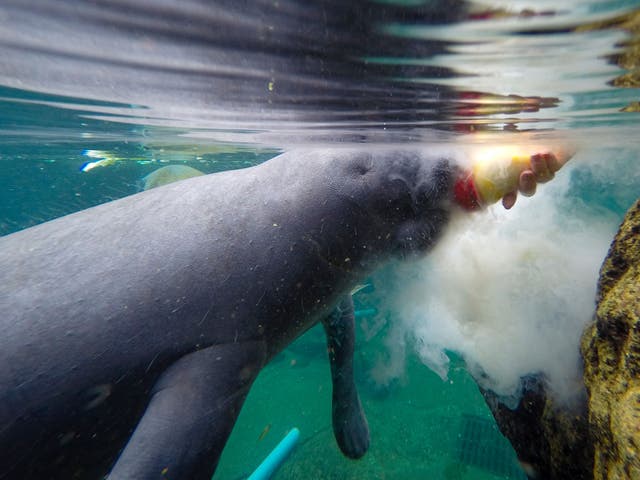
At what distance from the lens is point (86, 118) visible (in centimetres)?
771

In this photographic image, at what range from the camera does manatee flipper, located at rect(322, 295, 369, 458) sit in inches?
166

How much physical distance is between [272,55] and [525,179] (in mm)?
2472

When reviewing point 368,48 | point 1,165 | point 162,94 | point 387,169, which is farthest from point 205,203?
point 1,165

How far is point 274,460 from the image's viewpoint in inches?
236

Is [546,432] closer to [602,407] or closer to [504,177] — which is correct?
[602,407]

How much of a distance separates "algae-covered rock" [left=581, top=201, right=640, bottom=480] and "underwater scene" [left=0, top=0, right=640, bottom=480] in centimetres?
1

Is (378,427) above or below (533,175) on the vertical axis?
below

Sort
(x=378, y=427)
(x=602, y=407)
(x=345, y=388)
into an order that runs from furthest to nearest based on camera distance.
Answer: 1. (x=378, y=427)
2. (x=345, y=388)
3. (x=602, y=407)

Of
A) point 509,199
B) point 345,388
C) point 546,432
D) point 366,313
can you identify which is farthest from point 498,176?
point 366,313

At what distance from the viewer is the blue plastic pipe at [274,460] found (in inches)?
224

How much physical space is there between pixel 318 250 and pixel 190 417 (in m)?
1.28

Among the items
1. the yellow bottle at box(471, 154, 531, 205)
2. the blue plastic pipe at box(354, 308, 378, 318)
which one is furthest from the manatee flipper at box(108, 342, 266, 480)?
the blue plastic pipe at box(354, 308, 378, 318)

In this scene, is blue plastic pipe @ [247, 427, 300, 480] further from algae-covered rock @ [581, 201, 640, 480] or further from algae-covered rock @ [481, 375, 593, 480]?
algae-covered rock @ [581, 201, 640, 480]

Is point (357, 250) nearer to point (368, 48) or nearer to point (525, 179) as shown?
point (525, 179)
